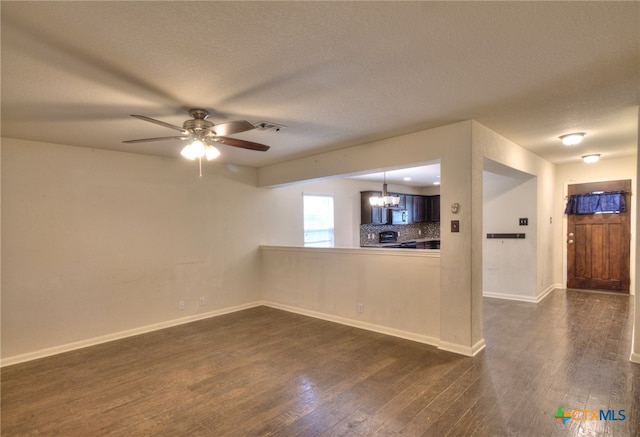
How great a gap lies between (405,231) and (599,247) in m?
4.30

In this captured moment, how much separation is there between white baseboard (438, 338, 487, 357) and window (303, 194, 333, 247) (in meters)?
3.71

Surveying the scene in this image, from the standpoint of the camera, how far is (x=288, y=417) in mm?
2430

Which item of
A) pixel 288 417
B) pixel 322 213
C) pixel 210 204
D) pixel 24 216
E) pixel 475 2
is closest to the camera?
pixel 475 2

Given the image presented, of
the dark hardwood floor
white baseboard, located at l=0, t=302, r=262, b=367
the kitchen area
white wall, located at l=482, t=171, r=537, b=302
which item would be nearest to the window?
the kitchen area

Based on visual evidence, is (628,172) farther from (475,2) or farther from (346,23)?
A: (346,23)

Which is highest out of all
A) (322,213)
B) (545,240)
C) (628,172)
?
(628,172)

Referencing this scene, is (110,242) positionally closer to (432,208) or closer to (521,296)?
(521,296)

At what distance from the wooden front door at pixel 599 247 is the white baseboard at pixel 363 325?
15.2 feet

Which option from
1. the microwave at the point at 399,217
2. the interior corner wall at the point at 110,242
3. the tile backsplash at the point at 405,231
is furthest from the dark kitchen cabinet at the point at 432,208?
the interior corner wall at the point at 110,242

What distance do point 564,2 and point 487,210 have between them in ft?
16.5

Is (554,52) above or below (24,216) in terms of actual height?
above

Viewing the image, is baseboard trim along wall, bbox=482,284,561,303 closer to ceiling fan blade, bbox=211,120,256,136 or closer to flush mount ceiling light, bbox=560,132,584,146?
flush mount ceiling light, bbox=560,132,584,146

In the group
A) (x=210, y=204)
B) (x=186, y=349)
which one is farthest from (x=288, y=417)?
(x=210, y=204)

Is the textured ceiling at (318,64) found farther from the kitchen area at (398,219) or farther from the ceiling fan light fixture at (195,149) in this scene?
the kitchen area at (398,219)
